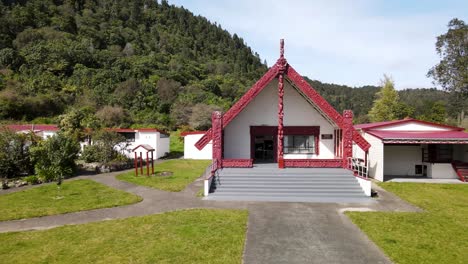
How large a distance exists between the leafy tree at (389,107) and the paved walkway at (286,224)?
3976cm

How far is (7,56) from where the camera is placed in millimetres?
64812

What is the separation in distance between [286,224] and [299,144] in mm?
10081

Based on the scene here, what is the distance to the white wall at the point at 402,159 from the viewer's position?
19.9m

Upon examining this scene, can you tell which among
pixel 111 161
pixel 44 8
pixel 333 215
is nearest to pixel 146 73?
pixel 44 8

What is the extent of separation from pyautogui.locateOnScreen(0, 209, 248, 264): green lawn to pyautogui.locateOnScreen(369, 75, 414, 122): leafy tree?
1872 inches

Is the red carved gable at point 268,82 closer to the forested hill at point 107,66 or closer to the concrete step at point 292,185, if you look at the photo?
the concrete step at point 292,185

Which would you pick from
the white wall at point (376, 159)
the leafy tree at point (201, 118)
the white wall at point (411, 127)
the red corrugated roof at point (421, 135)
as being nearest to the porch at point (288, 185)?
the white wall at point (376, 159)

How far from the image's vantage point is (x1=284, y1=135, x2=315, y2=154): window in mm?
18844

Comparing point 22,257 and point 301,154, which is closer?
point 22,257

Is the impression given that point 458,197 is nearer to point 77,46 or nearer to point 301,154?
point 301,154

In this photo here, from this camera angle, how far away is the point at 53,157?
17266 millimetres

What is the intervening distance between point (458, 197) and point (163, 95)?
223 feet

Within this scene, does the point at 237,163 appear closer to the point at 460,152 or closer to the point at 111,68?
the point at 460,152

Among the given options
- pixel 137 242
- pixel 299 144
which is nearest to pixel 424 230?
pixel 137 242
